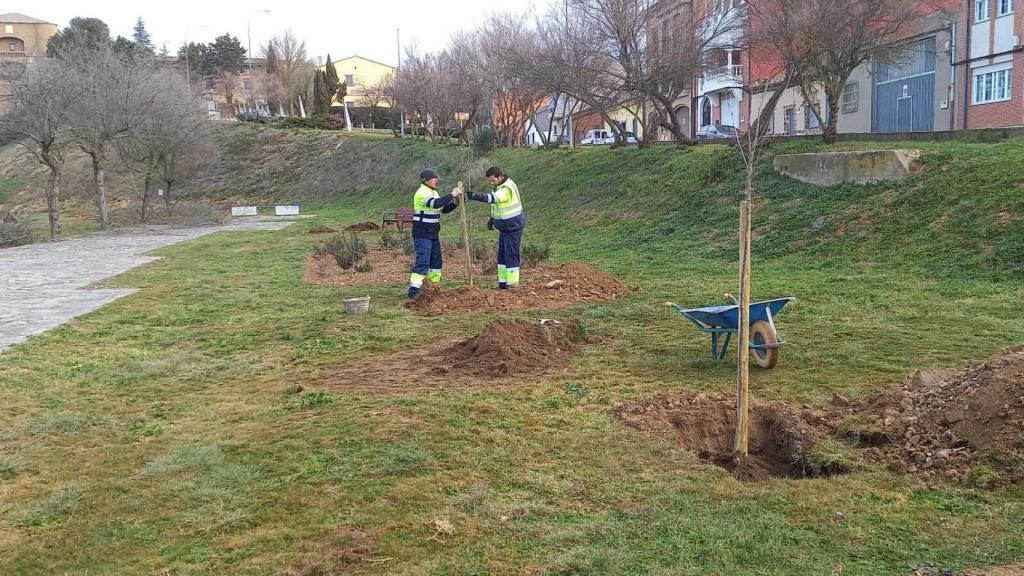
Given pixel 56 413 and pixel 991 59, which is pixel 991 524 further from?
pixel 991 59

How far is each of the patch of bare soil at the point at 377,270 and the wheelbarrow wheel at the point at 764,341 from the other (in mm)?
7039

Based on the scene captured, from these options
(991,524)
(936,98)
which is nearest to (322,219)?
(936,98)

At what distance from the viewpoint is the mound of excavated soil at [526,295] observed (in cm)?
980

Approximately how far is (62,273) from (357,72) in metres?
70.0

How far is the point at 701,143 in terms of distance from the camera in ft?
77.2

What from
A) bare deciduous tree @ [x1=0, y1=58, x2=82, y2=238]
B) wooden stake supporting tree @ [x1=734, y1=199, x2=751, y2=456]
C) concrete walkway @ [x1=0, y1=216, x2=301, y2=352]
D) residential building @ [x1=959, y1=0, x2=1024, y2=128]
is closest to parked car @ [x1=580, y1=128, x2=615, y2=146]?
concrete walkway @ [x1=0, y1=216, x2=301, y2=352]

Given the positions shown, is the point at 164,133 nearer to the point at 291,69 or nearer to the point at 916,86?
the point at 916,86

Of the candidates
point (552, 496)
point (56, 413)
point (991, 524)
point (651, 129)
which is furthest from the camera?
point (651, 129)

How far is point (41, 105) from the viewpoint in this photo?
22266 millimetres

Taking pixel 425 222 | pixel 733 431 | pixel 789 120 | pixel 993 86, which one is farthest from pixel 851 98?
pixel 733 431

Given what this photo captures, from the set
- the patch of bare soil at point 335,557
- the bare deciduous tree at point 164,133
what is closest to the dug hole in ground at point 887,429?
the patch of bare soil at point 335,557

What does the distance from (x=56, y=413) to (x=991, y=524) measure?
6139mm

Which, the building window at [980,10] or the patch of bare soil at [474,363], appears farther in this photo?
the building window at [980,10]

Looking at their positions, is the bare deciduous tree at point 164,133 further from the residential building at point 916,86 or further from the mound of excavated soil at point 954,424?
the mound of excavated soil at point 954,424
